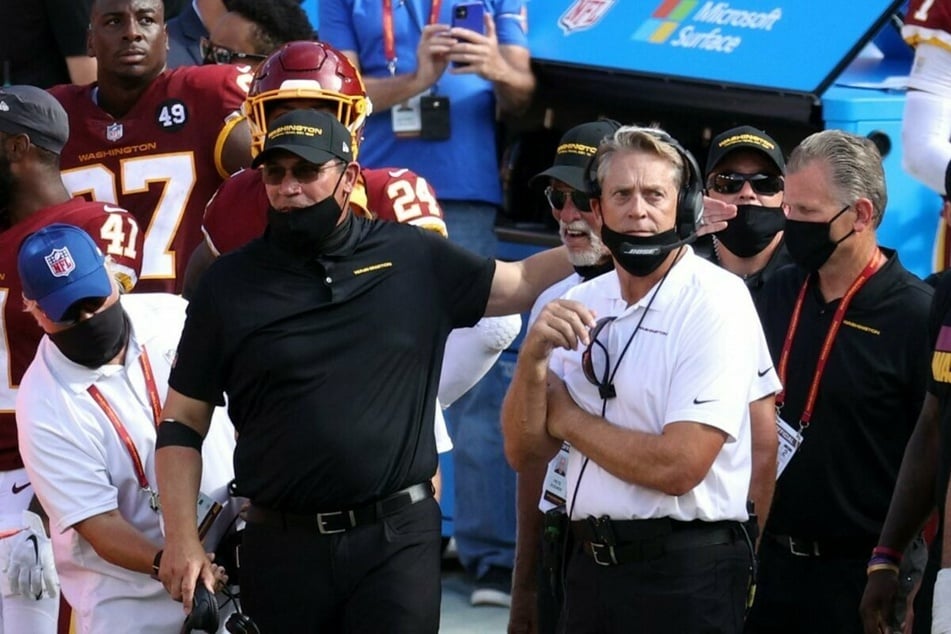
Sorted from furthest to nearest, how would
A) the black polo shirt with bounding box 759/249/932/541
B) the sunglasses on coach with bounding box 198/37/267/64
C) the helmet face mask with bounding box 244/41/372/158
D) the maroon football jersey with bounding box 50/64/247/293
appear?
1. the sunglasses on coach with bounding box 198/37/267/64
2. the maroon football jersey with bounding box 50/64/247/293
3. the helmet face mask with bounding box 244/41/372/158
4. the black polo shirt with bounding box 759/249/932/541

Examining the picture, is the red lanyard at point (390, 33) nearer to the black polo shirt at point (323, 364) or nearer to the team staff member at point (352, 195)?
the team staff member at point (352, 195)

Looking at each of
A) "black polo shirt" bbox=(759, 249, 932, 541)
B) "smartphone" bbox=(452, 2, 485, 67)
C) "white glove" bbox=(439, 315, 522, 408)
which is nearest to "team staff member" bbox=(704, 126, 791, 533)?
"black polo shirt" bbox=(759, 249, 932, 541)

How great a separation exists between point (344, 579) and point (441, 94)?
3182 mm

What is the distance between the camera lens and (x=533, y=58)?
7246 mm

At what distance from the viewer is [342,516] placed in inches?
183

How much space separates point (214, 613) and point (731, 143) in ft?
6.93

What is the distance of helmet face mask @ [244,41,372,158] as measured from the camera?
17.3 ft

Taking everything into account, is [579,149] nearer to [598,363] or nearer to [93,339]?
[598,363]

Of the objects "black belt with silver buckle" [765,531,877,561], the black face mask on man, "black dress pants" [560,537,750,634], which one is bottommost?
"black belt with silver buckle" [765,531,877,561]

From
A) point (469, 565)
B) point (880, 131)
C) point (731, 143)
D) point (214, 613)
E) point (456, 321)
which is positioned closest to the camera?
point (214, 613)

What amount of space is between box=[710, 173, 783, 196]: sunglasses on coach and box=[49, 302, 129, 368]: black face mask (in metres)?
1.79

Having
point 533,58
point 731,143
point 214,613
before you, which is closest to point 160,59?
point 533,58

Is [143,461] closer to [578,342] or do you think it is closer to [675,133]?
[578,342]

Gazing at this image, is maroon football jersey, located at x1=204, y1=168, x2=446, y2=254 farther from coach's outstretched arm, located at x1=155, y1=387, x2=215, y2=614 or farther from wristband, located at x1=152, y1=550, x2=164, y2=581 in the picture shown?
wristband, located at x1=152, y1=550, x2=164, y2=581
